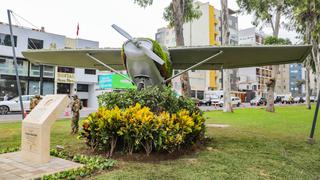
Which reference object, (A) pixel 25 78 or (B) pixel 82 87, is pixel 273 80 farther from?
(A) pixel 25 78

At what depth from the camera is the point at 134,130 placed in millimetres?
6098

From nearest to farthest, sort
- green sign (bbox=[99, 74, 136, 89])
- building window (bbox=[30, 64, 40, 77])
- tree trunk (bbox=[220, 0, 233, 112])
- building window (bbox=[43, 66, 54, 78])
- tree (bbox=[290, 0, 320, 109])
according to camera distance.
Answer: tree (bbox=[290, 0, 320, 109]) → tree trunk (bbox=[220, 0, 233, 112]) → building window (bbox=[30, 64, 40, 77]) → building window (bbox=[43, 66, 54, 78]) → green sign (bbox=[99, 74, 136, 89])

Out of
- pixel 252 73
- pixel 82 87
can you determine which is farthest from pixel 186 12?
pixel 252 73

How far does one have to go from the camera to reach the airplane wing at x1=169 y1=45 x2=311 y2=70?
338 inches

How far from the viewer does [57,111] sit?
5941mm

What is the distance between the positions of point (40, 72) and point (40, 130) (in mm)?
29429

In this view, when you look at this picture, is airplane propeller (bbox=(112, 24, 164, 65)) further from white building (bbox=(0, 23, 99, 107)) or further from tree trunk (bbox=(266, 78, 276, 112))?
white building (bbox=(0, 23, 99, 107))

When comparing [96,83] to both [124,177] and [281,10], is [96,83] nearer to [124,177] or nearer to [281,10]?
[281,10]

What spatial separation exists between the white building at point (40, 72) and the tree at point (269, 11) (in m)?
20.4

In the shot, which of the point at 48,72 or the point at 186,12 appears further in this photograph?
the point at 48,72

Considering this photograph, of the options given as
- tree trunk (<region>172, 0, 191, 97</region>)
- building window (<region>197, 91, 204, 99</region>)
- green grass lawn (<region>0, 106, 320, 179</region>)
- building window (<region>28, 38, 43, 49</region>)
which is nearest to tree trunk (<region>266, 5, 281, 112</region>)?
tree trunk (<region>172, 0, 191, 97</region>)

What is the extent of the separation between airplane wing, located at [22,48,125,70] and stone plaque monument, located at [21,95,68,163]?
4.04 meters

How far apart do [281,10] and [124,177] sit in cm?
2438

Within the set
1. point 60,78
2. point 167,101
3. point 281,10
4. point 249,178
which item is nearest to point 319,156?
point 249,178
